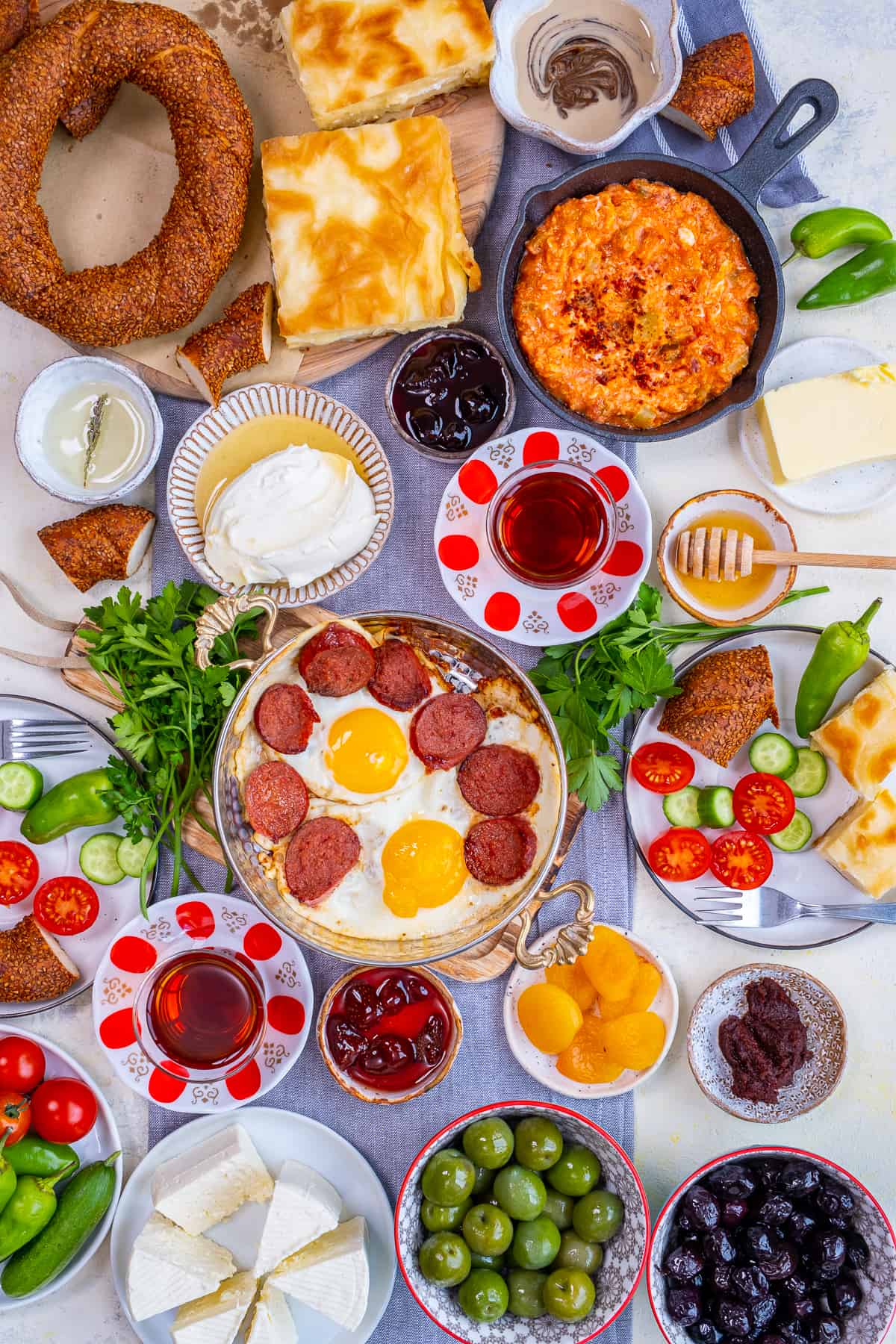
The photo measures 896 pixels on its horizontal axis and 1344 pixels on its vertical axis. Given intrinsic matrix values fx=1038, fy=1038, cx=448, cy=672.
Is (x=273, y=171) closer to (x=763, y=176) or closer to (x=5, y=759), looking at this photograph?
(x=763, y=176)

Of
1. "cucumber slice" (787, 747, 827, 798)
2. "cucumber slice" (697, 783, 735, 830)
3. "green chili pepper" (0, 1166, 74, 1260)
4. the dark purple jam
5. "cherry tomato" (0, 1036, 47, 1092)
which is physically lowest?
"green chili pepper" (0, 1166, 74, 1260)

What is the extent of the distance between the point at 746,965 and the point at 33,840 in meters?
2.62

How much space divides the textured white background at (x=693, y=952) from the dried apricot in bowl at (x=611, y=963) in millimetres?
194

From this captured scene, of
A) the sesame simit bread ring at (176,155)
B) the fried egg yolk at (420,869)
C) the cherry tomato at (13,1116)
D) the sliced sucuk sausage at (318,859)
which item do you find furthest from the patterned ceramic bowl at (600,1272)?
the sesame simit bread ring at (176,155)

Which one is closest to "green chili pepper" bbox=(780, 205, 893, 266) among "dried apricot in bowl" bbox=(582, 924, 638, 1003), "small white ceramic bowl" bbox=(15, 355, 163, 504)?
"small white ceramic bowl" bbox=(15, 355, 163, 504)

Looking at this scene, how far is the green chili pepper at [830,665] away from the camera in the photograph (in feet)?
12.0

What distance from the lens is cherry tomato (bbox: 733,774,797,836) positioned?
3736 mm

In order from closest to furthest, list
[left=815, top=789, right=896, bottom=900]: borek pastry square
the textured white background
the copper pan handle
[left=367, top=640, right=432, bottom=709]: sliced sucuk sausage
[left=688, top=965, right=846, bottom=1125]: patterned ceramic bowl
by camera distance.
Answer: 1. the copper pan handle
2. [left=367, top=640, right=432, bottom=709]: sliced sucuk sausage
3. [left=815, top=789, right=896, bottom=900]: borek pastry square
4. [left=688, top=965, right=846, bottom=1125]: patterned ceramic bowl
5. the textured white background

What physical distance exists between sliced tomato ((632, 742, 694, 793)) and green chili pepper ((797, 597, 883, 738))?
47 centimetres

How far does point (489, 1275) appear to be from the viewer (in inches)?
142

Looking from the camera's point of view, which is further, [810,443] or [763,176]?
[810,443]

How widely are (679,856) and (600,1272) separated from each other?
5.00 ft

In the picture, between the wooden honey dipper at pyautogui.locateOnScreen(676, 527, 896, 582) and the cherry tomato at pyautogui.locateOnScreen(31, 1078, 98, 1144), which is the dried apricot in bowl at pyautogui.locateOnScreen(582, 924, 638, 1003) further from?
the cherry tomato at pyautogui.locateOnScreen(31, 1078, 98, 1144)

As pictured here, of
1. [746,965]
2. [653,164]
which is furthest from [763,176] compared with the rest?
[746,965]
